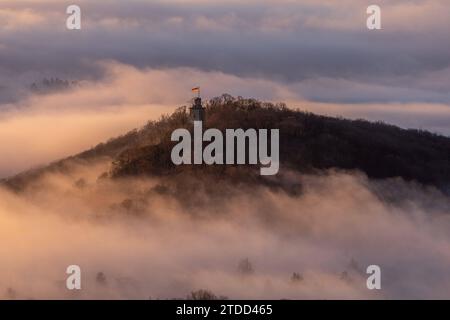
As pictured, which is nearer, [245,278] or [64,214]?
[245,278]

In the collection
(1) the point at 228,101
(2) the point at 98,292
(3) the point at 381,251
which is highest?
(1) the point at 228,101

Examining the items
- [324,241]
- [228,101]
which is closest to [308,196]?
[324,241]

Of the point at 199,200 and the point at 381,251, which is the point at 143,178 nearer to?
the point at 199,200

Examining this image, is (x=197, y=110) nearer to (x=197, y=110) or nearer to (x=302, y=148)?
(x=197, y=110)

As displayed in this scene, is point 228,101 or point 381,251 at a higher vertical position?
point 228,101

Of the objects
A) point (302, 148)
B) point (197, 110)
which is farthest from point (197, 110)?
point (302, 148)
